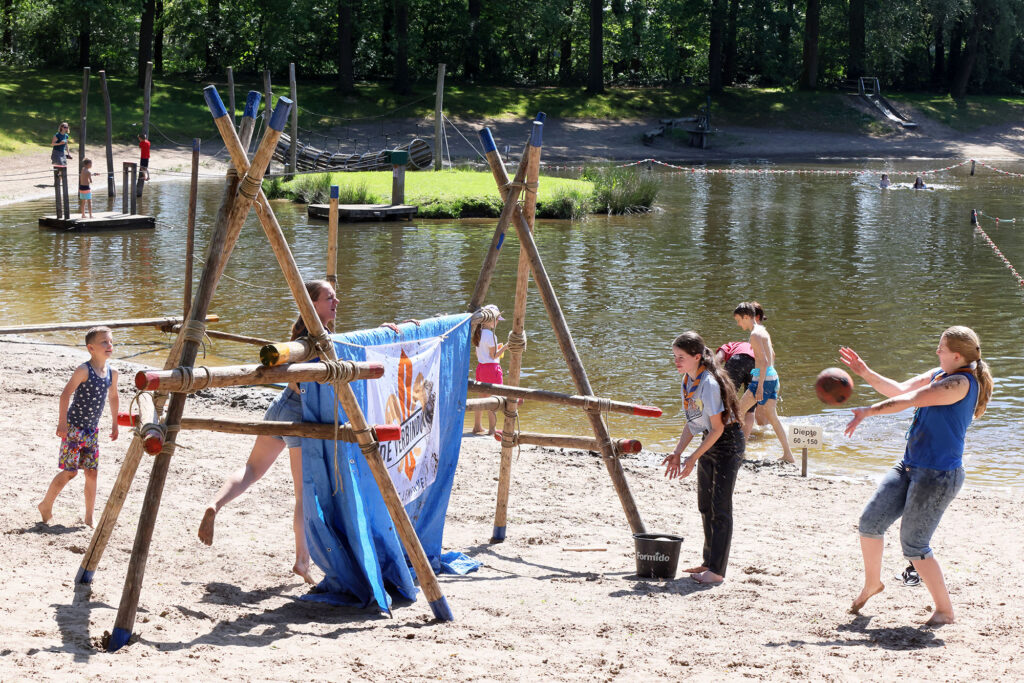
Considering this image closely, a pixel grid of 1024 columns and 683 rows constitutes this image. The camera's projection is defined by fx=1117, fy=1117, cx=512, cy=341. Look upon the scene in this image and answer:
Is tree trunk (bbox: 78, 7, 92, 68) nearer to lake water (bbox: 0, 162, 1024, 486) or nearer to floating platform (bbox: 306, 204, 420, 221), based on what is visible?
lake water (bbox: 0, 162, 1024, 486)

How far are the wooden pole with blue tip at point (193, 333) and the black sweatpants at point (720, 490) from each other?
3.29m

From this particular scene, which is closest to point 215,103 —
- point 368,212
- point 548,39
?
point 368,212

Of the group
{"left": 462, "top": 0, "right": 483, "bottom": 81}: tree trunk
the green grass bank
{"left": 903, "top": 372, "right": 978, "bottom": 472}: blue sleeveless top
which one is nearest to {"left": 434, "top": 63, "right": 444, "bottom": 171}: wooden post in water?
the green grass bank

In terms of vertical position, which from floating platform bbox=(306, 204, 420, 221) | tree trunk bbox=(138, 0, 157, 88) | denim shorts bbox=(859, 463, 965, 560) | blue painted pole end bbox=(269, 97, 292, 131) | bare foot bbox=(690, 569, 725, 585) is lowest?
bare foot bbox=(690, 569, 725, 585)

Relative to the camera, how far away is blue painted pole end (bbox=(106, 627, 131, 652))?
17.3 feet

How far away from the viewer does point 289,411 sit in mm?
6340

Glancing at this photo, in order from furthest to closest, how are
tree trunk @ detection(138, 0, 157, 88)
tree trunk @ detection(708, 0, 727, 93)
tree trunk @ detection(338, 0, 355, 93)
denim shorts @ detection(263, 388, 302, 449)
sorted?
tree trunk @ detection(708, 0, 727, 93), tree trunk @ detection(338, 0, 355, 93), tree trunk @ detection(138, 0, 157, 88), denim shorts @ detection(263, 388, 302, 449)

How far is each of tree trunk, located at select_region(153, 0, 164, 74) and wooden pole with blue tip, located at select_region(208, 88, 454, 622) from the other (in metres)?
53.5

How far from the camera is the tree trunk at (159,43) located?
55.6m

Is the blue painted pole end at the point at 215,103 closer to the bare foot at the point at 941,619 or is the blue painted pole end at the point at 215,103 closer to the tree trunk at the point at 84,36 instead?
the bare foot at the point at 941,619

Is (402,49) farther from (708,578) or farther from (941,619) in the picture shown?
(941,619)

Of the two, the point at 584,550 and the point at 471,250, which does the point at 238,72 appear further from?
the point at 584,550

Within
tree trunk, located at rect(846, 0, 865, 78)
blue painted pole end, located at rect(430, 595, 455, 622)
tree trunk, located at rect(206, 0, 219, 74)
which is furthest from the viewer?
tree trunk, located at rect(846, 0, 865, 78)

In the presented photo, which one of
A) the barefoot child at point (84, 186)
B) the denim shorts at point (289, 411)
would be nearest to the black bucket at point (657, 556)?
the denim shorts at point (289, 411)
